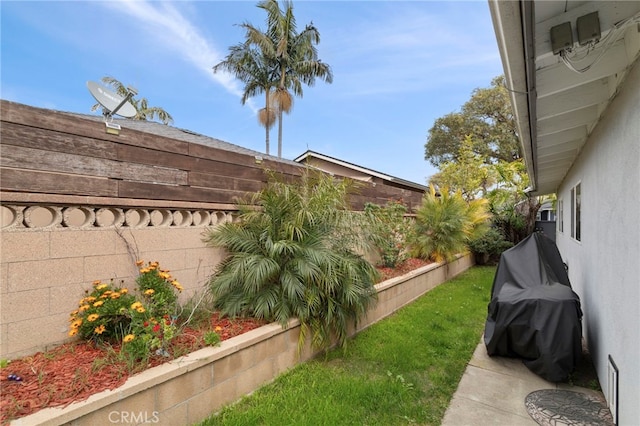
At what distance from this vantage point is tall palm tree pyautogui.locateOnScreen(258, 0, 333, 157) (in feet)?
62.4

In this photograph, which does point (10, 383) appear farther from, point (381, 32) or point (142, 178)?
point (381, 32)

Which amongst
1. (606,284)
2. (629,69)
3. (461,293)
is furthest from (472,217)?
(629,69)

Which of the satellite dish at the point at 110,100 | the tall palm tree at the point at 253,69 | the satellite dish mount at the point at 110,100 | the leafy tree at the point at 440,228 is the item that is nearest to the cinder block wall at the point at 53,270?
the satellite dish mount at the point at 110,100

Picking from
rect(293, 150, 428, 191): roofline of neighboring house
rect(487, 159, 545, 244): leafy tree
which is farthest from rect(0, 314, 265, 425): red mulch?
rect(487, 159, 545, 244): leafy tree

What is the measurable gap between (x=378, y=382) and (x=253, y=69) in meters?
20.3

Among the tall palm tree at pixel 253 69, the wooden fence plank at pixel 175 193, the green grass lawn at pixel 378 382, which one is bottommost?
the green grass lawn at pixel 378 382

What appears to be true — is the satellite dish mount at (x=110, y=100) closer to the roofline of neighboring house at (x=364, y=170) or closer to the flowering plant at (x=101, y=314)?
the flowering plant at (x=101, y=314)

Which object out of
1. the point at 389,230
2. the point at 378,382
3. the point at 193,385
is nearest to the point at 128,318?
the point at 193,385

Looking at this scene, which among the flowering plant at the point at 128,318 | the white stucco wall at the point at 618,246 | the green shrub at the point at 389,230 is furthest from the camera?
the green shrub at the point at 389,230

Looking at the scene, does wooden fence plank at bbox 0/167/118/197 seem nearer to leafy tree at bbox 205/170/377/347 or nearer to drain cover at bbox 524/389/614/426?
leafy tree at bbox 205/170/377/347

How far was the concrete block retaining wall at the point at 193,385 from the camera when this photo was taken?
6.48 ft

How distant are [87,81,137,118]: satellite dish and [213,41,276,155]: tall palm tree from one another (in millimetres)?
15489

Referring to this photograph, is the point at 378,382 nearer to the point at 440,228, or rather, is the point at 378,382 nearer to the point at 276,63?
the point at 440,228

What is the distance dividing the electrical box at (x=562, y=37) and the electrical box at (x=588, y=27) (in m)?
0.05
